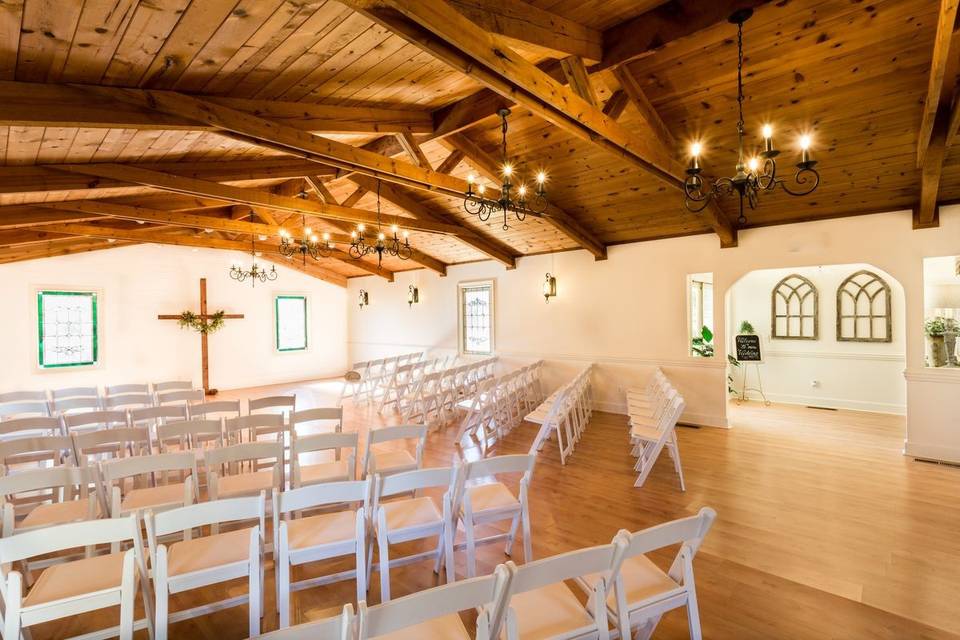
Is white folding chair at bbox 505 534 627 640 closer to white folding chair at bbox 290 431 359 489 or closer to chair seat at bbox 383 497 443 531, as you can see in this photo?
chair seat at bbox 383 497 443 531

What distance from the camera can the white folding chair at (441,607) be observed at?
1247mm

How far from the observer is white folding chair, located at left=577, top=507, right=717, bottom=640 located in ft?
5.72

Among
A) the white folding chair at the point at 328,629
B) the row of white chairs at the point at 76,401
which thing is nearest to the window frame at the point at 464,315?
the row of white chairs at the point at 76,401

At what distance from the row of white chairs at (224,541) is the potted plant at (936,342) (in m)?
5.57

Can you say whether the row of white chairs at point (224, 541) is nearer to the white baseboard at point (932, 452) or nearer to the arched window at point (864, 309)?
the white baseboard at point (932, 452)

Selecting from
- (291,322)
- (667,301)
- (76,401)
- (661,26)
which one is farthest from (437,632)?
(291,322)

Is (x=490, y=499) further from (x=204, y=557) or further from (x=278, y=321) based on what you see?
(x=278, y=321)

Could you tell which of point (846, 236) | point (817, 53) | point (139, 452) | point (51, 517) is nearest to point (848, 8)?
point (817, 53)

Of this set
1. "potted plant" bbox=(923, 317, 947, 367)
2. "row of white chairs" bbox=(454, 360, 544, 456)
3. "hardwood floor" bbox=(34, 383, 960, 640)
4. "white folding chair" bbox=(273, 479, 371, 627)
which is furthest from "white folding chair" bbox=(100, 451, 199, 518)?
"potted plant" bbox=(923, 317, 947, 367)

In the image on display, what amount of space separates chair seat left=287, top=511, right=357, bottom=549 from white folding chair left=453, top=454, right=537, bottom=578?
63 cm

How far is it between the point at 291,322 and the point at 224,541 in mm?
10370

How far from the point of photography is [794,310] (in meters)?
8.05

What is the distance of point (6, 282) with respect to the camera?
8031 mm

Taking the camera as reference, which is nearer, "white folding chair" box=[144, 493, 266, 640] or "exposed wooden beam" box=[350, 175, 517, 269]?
"white folding chair" box=[144, 493, 266, 640]
